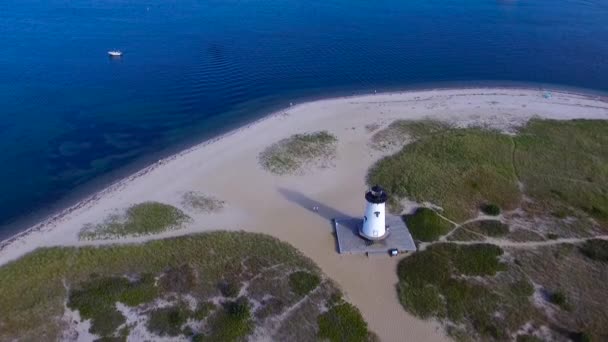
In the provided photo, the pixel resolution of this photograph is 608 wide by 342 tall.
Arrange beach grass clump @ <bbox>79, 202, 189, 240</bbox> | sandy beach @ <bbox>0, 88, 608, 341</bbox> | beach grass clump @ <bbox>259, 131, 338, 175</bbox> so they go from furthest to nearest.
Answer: beach grass clump @ <bbox>259, 131, 338, 175</bbox>, beach grass clump @ <bbox>79, 202, 189, 240</bbox>, sandy beach @ <bbox>0, 88, 608, 341</bbox>

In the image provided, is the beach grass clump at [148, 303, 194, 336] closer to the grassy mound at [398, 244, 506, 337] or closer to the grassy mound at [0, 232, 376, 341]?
the grassy mound at [0, 232, 376, 341]

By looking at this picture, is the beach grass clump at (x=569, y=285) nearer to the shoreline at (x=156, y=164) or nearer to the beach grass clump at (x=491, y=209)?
the beach grass clump at (x=491, y=209)

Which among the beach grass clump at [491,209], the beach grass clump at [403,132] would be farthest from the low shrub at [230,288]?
the beach grass clump at [403,132]

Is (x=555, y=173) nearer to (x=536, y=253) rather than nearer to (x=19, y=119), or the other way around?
(x=536, y=253)

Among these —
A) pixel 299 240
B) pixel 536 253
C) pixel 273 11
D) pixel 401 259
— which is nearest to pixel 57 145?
pixel 299 240

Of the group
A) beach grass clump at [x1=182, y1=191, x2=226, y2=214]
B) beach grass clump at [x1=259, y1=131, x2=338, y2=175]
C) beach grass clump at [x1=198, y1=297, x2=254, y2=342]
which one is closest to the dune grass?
beach grass clump at [x1=259, y1=131, x2=338, y2=175]

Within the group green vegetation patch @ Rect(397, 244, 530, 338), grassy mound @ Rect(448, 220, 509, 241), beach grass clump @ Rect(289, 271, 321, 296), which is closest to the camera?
green vegetation patch @ Rect(397, 244, 530, 338)

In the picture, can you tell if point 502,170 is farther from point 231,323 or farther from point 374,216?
point 231,323

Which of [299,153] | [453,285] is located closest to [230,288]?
[453,285]
